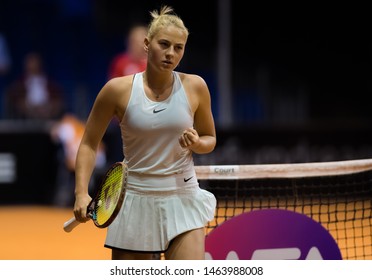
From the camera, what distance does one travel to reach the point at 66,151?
1187 centimetres

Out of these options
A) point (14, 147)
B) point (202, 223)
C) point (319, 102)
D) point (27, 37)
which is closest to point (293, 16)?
point (319, 102)

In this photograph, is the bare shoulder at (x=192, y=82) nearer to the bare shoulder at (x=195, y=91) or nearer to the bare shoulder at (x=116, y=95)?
the bare shoulder at (x=195, y=91)

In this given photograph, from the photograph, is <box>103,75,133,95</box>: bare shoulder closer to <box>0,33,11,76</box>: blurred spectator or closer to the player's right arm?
the player's right arm

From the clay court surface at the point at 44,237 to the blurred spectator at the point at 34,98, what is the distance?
1.44 metres

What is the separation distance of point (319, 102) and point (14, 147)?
5390 millimetres

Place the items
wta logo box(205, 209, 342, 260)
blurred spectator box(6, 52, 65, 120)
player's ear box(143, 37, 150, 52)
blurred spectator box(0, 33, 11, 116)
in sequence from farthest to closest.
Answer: blurred spectator box(0, 33, 11, 116) → blurred spectator box(6, 52, 65, 120) → wta logo box(205, 209, 342, 260) → player's ear box(143, 37, 150, 52)

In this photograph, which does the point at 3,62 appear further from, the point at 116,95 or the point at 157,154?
the point at 157,154

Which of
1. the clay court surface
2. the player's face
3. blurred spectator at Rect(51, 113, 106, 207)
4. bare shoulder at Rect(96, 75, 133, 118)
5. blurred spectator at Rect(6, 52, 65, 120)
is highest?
the player's face

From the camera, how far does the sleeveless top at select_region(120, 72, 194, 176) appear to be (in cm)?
403

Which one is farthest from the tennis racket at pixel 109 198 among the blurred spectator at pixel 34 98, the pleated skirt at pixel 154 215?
the blurred spectator at pixel 34 98

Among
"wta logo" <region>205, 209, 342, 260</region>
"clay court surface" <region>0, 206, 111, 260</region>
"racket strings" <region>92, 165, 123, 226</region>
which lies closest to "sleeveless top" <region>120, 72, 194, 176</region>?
"racket strings" <region>92, 165, 123, 226</region>

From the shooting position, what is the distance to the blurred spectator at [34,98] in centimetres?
1238

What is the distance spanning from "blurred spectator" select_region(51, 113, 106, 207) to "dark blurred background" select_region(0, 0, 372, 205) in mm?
1133
